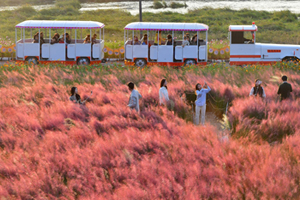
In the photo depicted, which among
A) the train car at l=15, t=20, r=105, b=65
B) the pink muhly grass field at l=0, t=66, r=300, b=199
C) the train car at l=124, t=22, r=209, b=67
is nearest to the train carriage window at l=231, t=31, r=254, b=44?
the train car at l=124, t=22, r=209, b=67

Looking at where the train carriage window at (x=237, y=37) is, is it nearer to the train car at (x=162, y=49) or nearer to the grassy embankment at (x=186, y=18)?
the train car at (x=162, y=49)

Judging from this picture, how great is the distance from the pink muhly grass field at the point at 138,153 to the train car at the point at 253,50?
8.59 m

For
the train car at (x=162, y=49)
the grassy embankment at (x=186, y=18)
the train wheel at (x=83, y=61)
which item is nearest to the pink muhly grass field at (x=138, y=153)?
the train car at (x=162, y=49)

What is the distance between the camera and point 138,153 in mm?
7773

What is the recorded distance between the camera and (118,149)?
786 cm

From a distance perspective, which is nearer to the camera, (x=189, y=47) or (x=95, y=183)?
(x=95, y=183)

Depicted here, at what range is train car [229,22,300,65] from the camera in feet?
67.5

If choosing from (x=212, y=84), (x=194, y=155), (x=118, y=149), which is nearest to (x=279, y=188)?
(x=194, y=155)

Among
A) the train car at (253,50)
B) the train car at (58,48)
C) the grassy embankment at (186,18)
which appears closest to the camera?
the train car at (253,50)

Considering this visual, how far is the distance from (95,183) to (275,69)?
12.1 m

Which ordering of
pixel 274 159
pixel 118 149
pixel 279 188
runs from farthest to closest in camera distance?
pixel 118 149, pixel 274 159, pixel 279 188

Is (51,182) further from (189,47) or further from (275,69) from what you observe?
(189,47)

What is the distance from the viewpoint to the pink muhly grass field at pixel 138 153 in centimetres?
641

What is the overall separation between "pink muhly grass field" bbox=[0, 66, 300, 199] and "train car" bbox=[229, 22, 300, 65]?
8594mm
